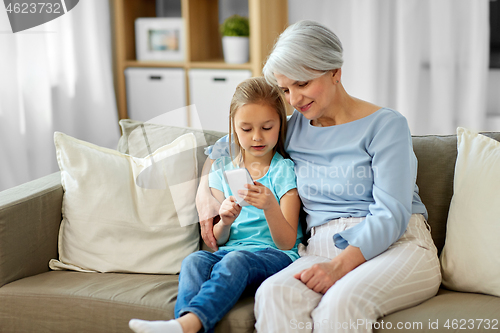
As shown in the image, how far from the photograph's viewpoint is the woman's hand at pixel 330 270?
48.0 inches

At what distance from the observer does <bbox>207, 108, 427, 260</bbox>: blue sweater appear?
4.16 ft

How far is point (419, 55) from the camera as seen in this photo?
112 inches

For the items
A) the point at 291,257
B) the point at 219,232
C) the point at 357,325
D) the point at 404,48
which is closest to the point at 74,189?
the point at 219,232

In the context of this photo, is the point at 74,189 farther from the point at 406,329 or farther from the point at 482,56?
the point at 482,56

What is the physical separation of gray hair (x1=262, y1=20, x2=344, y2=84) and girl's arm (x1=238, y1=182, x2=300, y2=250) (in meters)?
0.32

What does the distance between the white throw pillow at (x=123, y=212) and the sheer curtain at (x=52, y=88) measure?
98cm

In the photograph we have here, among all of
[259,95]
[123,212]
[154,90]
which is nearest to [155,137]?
[123,212]

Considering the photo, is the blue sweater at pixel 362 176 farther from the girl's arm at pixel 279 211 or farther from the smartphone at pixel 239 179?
the smartphone at pixel 239 179

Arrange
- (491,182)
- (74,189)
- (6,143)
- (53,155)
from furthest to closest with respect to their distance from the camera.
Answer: (53,155) → (6,143) → (74,189) → (491,182)

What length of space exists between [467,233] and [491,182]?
15cm

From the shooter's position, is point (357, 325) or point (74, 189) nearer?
point (357, 325)

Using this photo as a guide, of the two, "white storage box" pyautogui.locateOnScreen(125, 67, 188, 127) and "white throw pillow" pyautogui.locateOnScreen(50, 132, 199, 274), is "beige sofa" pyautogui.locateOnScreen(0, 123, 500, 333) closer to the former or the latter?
"white throw pillow" pyautogui.locateOnScreen(50, 132, 199, 274)

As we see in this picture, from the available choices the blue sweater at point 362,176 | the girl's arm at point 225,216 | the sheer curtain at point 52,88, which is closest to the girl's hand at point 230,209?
the girl's arm at point 225,216

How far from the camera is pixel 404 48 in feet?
9.29
